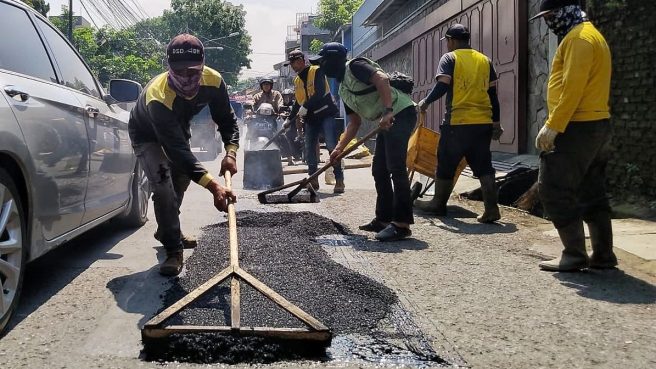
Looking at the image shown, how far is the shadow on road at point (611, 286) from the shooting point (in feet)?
12.8

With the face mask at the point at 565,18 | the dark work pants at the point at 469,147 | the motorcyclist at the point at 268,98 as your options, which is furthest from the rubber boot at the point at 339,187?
the motorcyclist at the point at 268,98

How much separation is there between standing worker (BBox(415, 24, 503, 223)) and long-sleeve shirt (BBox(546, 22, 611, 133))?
2.29m

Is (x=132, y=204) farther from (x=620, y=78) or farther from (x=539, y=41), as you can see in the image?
(x=539, y=41)

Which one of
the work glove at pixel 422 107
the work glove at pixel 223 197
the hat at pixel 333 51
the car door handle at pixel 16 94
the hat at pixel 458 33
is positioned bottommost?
the work glove at pixel 223 197

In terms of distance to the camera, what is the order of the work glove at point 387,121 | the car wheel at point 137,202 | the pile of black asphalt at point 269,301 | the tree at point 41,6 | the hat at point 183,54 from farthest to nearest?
the tree at point 41,6, the car wheel at point 137,202, the work glove at point 387,121, the hat at point 183,54, the pile of black asphalt at point 269,301

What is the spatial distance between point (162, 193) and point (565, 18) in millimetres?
2876

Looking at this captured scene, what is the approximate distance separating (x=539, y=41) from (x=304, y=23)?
75.8 metres

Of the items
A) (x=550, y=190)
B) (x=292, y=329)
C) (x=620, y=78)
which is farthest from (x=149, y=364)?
(x=620, y=78)

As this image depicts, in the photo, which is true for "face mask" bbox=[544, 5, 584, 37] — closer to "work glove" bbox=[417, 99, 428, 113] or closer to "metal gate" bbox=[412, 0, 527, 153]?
"work glove" bbox=[417, 99, 428, 113]

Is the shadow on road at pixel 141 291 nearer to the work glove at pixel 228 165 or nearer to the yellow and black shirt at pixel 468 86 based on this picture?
the work glove at pixel 228 165

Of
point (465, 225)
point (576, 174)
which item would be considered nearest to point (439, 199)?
point (465, 225)

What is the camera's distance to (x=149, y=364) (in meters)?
2.83

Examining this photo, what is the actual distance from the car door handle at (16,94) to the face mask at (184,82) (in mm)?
915

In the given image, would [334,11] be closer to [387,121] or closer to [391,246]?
[387,121]
